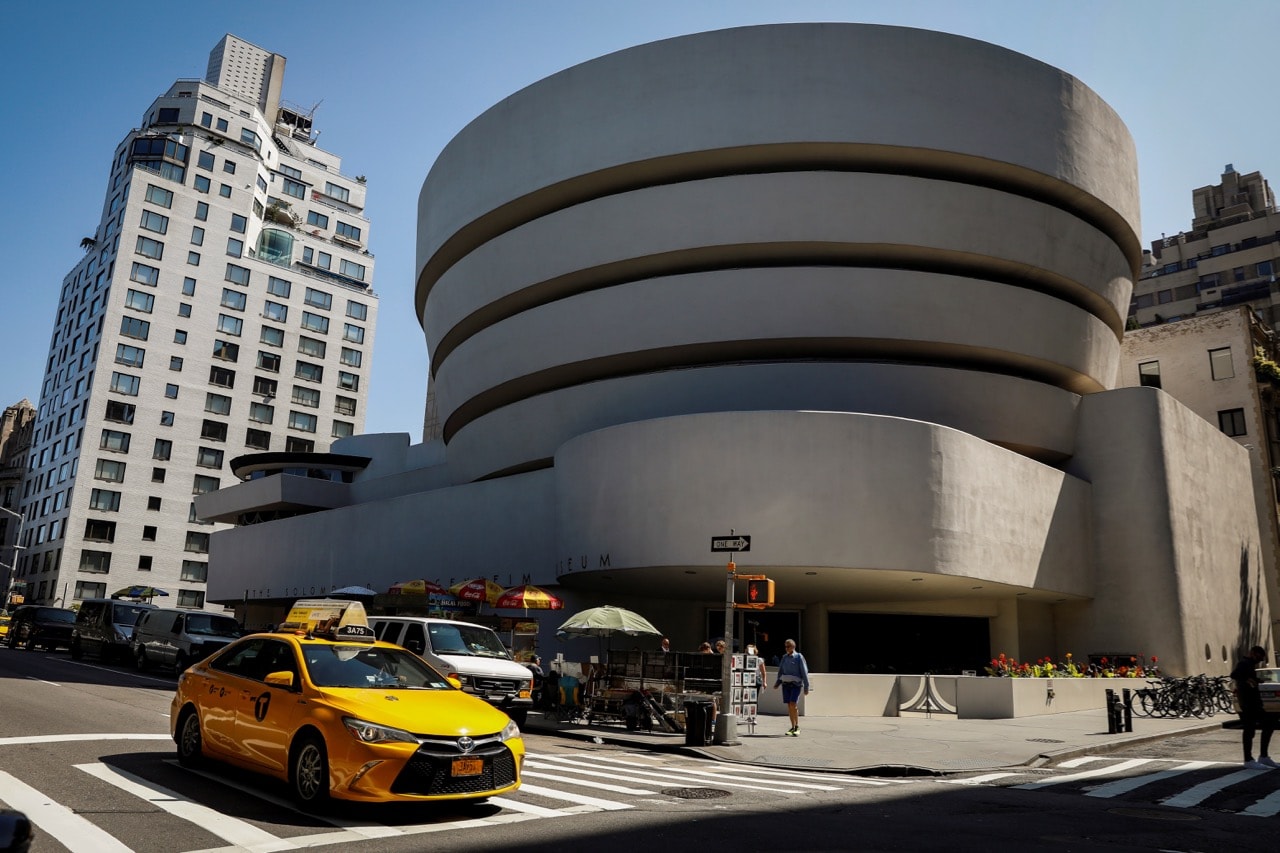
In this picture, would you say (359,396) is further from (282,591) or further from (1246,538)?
(1246,538)

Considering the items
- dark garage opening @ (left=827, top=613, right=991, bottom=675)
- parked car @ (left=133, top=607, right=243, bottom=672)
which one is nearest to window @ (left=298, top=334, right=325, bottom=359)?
parked car @ (left=133, top=607, right=243, bottom=672)

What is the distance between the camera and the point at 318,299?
89.6m

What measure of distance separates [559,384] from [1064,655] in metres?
23.4

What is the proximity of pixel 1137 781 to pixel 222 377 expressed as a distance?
81.4 metres

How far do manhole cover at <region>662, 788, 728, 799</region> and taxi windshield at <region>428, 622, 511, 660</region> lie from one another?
8376 millimetres

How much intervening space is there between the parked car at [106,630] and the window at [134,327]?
51.2 meters

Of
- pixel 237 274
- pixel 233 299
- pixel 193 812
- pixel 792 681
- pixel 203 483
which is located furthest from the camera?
pixel 237 274

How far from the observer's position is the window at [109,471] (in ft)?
240

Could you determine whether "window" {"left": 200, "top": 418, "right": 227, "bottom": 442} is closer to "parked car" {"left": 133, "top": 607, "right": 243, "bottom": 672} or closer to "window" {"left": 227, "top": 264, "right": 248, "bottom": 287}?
"window" {"left": 227, "top": 264, "right": 248, "bottom": 287}

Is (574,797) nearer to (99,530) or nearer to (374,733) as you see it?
(374,733)

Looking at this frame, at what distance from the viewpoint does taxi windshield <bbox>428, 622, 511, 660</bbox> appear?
18594 mm

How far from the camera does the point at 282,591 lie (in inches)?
2066

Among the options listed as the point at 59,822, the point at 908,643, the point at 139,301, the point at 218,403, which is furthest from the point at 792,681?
the point at 139,301

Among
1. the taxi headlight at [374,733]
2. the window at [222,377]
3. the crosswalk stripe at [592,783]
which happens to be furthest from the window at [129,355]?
the taxi headlight at [374,733]
